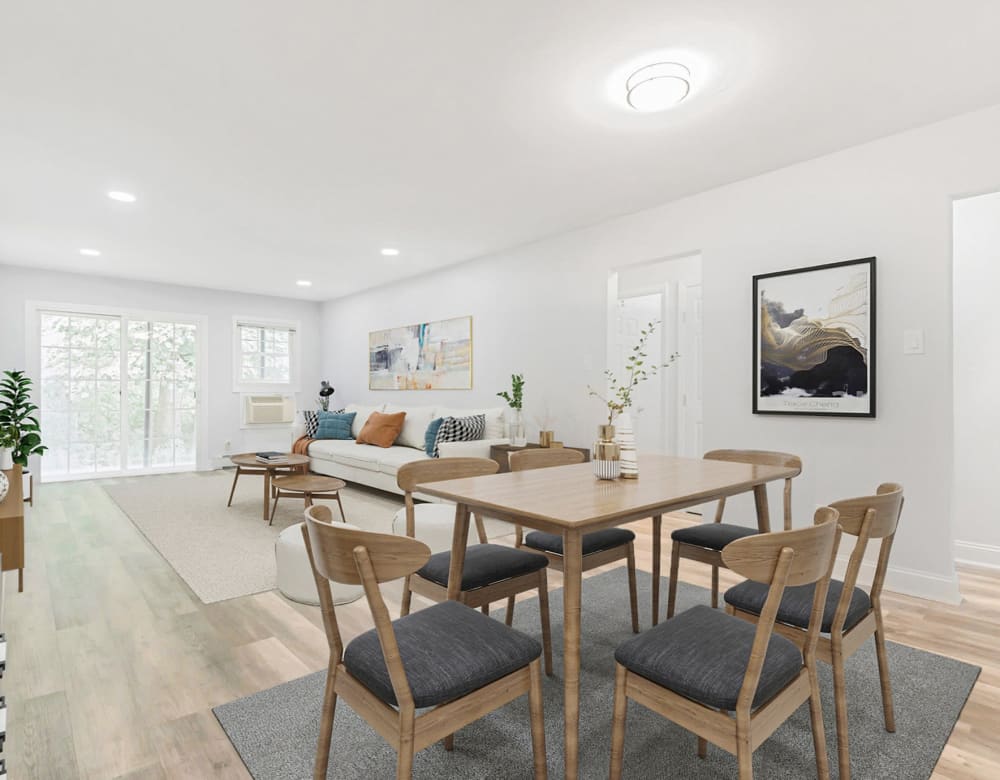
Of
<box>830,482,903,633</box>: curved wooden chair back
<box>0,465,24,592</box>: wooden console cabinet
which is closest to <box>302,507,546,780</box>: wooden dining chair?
<box>830,482,903,633</box>: curved wooden chair back

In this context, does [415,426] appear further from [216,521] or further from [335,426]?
[216,521]

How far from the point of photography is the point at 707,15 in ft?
6.67

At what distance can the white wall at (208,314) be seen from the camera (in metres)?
6.20

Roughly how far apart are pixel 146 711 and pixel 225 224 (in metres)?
3.87

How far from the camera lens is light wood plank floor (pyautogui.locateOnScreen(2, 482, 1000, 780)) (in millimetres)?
1623

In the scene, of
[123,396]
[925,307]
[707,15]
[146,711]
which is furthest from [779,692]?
[123,396]

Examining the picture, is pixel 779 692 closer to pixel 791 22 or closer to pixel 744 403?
pixel 791 22

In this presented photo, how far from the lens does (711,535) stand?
2.29 m

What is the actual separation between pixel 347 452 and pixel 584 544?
4.08m

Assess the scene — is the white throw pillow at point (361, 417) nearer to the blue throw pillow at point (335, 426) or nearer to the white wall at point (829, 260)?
the blue throw pillow at point (335, 426)

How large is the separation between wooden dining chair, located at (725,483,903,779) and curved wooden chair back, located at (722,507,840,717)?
0.30 metres

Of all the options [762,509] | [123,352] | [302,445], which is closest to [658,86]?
[762,509]

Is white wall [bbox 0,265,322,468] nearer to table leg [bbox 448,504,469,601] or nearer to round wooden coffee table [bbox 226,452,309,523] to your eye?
round wooden coffee table [bbox 226,452,309,523]

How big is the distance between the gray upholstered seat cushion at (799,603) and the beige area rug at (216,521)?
7.93 feet
